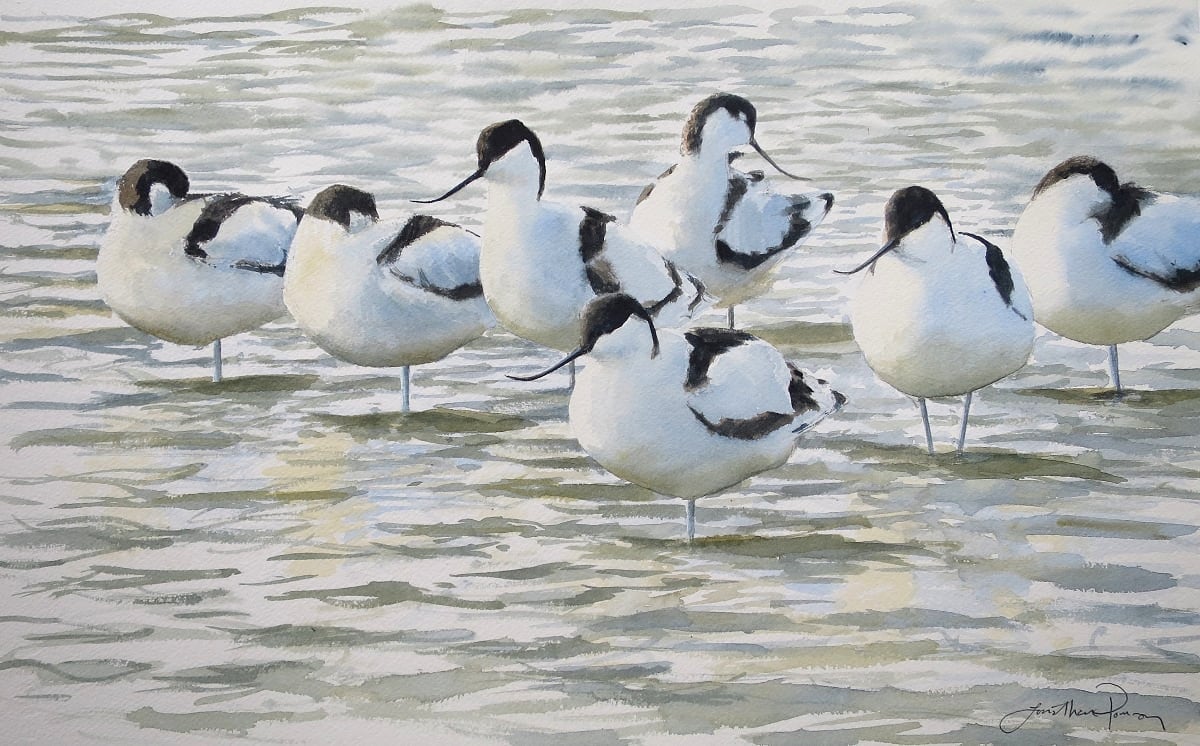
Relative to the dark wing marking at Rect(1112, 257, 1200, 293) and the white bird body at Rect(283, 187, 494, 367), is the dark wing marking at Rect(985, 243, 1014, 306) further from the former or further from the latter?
the white bird body at Rect(283, 187, 494, 367)

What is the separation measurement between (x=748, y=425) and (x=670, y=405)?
130mm

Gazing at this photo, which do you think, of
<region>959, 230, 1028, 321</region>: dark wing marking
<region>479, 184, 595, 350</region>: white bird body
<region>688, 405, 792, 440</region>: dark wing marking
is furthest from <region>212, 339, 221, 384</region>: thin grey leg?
<region>959, 230, 1028, 321</region>: dark wing marking

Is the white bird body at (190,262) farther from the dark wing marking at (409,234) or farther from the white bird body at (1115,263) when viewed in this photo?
the white bird body at (1115,263)

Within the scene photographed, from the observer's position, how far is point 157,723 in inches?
84.2

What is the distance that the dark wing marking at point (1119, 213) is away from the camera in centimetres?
286

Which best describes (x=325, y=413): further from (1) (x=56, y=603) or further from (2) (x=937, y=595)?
(2) (x=937, y=595)

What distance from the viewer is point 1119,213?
2865mm

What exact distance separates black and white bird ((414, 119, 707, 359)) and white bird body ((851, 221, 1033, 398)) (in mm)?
478

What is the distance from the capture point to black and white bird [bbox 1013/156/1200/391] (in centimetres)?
285

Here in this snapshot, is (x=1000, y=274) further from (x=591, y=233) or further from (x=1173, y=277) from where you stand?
(x=591, y=233)
